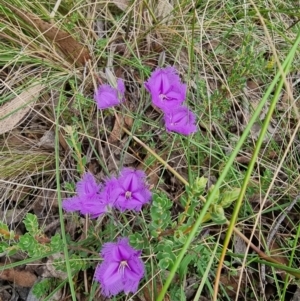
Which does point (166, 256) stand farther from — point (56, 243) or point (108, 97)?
point (108, 97)

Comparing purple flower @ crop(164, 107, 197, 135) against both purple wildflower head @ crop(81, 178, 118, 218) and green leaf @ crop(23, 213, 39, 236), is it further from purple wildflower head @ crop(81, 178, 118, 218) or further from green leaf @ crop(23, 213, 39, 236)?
green leaf @ crop(23, 213, 39, 236)

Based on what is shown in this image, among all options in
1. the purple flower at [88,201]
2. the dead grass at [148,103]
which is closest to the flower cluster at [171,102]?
the dead grass at [148,103]

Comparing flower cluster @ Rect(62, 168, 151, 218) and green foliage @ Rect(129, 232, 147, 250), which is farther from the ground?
flower cluster @ Rect(62, 168, 151, 218)

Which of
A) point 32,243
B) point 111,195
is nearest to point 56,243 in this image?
point 32,243

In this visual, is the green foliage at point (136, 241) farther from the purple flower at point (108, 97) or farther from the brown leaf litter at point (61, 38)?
the brown leaf litter at point (61, 38)

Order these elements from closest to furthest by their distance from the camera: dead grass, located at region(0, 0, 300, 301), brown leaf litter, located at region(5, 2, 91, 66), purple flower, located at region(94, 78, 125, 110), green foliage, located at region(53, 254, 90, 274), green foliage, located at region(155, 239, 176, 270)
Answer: green foliage, located at region(155, 239, 176, 270) → green foliage, located at region(53, 254, 90, 274) → purple flower, located at region(94, 78, 125, 110) → dead grass, located at region(0, 0, 300, 301) → brown leaf litter, located at region(5, 2, 91, 66)

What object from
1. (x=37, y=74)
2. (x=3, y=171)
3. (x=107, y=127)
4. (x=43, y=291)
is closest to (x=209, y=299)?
(x=43, y=291)

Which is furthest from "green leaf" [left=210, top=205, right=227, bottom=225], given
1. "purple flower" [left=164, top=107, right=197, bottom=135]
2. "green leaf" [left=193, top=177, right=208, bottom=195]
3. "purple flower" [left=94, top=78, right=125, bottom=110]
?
"purple flower" [left=94, top=78, right=125, bottom=110]
